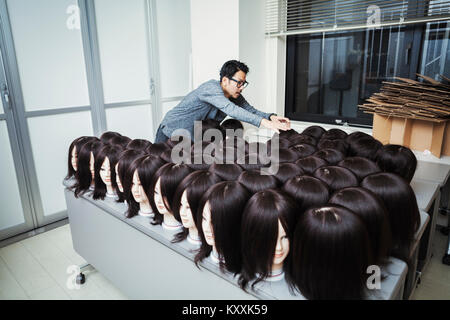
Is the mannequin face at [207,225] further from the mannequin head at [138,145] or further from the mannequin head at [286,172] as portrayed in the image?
the mannequin head at [138,145]

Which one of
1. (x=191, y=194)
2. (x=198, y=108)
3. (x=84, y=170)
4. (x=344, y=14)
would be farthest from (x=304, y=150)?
(x=344, y=14)

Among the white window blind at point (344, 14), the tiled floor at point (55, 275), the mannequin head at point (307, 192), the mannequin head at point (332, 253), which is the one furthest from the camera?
the white window blind at point (344, 14)

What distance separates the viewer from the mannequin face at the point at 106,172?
1.56 metres

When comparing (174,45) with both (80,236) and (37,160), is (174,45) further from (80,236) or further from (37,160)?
(80,236)

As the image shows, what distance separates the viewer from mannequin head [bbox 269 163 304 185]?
118 centimetres

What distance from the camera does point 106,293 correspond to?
6.27 ft

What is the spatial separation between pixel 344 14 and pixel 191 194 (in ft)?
8.36

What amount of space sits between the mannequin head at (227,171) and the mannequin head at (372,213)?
39cm

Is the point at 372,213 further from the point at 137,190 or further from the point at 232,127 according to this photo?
the point at 232,127

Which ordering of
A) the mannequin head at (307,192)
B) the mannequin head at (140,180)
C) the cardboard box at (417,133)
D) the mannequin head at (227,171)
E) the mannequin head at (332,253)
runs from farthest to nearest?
the cardboard box at (417,133) < the mannequin head at (140,180) < the mannequin head at (227,171) < the mannequin head at (307,192) < the mannequin head at (332,253)

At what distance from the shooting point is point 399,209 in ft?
3.45

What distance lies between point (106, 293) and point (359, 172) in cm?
161

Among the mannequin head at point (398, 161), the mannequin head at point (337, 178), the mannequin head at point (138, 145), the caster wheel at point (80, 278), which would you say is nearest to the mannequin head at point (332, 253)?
the mannequin head at point (337, 178)

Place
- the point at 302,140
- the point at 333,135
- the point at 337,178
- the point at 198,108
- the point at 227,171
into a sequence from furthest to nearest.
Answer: the point at 198,108 → the point at 333,135 → the point at 302,140 → the point at 227,171 → the point at 337,178
